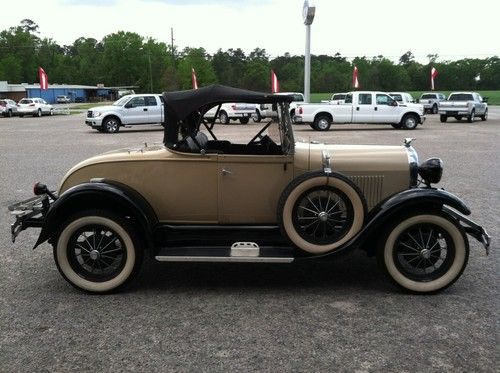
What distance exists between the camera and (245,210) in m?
4.43

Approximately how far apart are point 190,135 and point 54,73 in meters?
127

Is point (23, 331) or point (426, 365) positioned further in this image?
point (23, 331)

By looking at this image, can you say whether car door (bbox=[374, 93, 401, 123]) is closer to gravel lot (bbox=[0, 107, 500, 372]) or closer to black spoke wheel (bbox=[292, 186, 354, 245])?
gravel lot (bbox=[0, 107, 500, 372])

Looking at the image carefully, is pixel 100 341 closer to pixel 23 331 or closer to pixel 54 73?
pixel 23 331

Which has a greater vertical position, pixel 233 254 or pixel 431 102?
pixel 431 102

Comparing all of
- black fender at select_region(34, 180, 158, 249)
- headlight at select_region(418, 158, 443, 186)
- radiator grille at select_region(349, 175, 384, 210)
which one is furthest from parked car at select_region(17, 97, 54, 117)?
headlight at select_region(418, 158, 443, 186)

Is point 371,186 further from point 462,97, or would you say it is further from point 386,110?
point 462,97

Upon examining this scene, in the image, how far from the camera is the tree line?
305ft

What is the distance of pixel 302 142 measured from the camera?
4.94 m

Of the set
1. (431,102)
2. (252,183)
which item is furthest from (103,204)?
(431,102)

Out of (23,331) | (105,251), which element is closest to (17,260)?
(105,251)

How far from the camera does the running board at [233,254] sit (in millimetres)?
4109

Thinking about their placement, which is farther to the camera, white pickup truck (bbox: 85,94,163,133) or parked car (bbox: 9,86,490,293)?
white pickup truck (bbox: 85,94,163,133)

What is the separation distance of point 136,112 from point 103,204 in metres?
20.0
